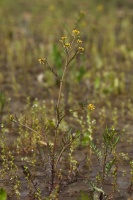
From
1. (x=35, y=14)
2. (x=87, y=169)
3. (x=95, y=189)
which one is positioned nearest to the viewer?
(x=95, y=189)

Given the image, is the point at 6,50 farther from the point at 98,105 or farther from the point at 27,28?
the point at 98,105

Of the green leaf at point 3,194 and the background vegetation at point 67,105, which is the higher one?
the background vegetation at point 67,105

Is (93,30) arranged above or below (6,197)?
above

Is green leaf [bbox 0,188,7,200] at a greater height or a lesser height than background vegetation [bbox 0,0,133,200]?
lesser

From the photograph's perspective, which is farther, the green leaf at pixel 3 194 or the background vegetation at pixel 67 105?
the background vegetation at pixel 67 105

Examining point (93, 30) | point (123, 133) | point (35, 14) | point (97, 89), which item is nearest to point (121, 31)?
point (93, 30)

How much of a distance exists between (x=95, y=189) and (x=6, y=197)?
0.59 metres

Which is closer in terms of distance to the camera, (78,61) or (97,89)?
(97,89)

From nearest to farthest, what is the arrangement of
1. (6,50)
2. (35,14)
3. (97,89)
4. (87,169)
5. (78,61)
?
(87,169) → (97,89) → (78,61) → (6,50) → (35,14)

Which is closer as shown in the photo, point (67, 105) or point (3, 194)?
point (3, 194)

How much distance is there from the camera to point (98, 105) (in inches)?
208

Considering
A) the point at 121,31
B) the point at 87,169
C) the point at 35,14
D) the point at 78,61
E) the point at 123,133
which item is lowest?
the point at 87,169

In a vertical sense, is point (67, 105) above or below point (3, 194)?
above

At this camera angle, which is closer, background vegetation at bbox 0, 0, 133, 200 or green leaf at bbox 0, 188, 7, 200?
green leaf at bbox 0, 188, 7, 200
